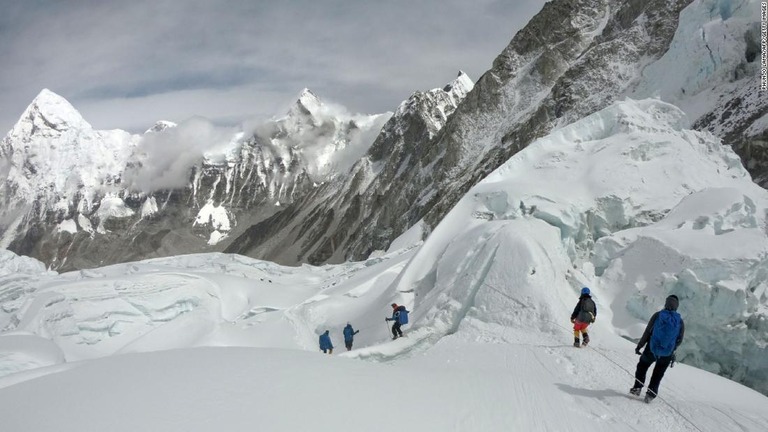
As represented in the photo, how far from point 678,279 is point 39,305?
28.4 metres

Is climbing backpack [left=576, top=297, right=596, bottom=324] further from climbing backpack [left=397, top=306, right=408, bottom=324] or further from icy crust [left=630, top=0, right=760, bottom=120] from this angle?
icy crust [left=630, top=0, right=760, bottom=120]

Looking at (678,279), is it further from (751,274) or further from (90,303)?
(90,303)

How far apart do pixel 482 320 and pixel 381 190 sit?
5614 inches

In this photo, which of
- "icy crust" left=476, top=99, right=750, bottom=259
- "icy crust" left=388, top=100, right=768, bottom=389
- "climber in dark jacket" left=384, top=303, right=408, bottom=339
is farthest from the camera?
"icy crust" left=476, top=99, right=750, bottom=259

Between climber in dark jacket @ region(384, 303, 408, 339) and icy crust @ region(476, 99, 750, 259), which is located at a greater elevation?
icy crust @ region(476, 99, 750, 259)

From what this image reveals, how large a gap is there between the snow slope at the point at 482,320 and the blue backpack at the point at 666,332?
82 centimetres

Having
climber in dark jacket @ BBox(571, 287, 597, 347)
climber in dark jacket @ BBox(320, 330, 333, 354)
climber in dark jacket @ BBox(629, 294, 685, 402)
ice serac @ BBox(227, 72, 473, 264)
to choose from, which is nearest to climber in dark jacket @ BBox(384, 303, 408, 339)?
climber in dark jacket @ BBox(320, 330, 333, 354)

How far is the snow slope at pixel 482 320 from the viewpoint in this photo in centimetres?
646

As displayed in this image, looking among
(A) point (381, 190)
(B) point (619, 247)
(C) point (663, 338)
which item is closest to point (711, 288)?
(B) point (619, 247)

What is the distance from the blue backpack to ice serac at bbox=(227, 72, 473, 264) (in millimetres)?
109455

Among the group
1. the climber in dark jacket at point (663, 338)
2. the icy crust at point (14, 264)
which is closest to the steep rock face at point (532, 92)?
the icy crust at point (14, 264)

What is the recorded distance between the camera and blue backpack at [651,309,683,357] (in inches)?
304

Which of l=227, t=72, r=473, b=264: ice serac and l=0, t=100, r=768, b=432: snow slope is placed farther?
l=227, t=72, r=473, b=264: ice serac

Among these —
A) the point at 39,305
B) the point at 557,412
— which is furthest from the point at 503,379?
the point at 39,305
